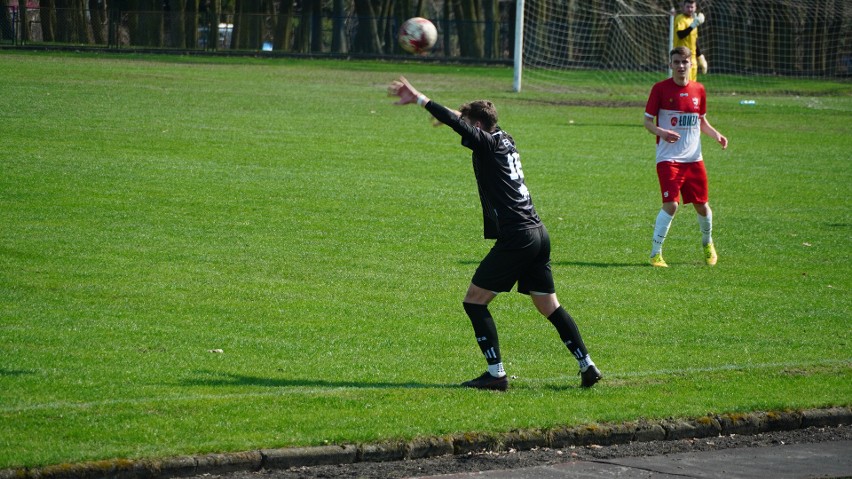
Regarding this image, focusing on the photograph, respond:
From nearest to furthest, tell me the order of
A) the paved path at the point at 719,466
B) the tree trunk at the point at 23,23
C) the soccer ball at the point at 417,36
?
1. the paved path at the point at 719,466
2. the soccer ball at the point at 417,36
3. the tree trunk at the point at 23,23

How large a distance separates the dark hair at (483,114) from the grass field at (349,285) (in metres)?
1.89

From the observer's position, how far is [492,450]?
7.39 metres

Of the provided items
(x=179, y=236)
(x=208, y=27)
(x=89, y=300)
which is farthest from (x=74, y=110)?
(x=208, y=27)

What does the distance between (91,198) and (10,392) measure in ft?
29.1

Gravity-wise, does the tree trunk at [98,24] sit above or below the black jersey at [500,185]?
above

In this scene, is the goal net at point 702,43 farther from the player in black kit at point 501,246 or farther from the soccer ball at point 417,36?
the player in black kit at point 501,246

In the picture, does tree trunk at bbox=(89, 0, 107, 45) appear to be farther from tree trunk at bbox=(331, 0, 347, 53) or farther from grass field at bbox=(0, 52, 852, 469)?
grass field at bbox=(0, 52, 852, 469)

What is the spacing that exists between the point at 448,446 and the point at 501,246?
1666 mm

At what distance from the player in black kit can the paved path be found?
1.27 meters

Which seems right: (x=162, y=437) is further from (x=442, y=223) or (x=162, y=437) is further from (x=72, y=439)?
(x=442, y=223)

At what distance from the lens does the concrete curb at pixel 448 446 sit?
258 inches

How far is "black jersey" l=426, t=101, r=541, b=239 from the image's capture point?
8336mm

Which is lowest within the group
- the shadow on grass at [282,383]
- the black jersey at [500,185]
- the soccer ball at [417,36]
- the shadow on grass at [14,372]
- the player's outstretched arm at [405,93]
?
the shadow on grass at [282,383]

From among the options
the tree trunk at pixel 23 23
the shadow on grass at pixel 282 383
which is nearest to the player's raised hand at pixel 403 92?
the shadow on grass at pixel 282 383
